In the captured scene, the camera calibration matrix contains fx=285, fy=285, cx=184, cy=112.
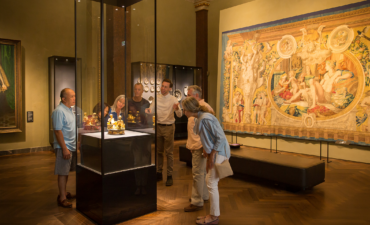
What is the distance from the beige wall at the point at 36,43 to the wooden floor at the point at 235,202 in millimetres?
2390

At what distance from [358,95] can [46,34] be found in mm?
8142

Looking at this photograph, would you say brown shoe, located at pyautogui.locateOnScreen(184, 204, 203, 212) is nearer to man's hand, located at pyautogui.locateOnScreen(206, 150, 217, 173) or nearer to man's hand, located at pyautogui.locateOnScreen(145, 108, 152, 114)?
man's hand, located at pyautogui.locateOnScreen(206, 150, 217, 173)

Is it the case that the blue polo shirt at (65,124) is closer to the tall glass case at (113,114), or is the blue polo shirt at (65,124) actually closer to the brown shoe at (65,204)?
the tall glass case at (113,114)

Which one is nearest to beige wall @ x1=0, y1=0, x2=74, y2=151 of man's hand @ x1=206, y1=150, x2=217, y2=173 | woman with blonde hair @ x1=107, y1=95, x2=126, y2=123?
woman with blonde hair @ x1=107, y1=95, x2=126, y2=123

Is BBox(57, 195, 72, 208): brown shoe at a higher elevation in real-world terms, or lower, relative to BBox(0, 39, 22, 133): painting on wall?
lower

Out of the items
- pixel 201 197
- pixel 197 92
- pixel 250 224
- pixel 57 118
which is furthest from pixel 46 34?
pixel 250 224

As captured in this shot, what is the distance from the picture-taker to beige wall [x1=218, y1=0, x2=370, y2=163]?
267 inches

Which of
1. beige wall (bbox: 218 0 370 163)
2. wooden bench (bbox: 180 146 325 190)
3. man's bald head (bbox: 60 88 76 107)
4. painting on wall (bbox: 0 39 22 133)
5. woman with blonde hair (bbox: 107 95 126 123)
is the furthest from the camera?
painting on wall (bbox: 0 39 22 133)

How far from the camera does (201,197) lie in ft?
→ 12.2

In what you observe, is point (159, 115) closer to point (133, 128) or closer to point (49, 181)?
point (133, 128)

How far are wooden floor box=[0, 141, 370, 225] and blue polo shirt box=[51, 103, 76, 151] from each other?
0.88 m

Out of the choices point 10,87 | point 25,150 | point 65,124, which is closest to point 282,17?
point 65,124

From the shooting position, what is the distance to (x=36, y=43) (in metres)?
7.77

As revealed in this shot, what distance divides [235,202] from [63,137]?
→ 2495mm
